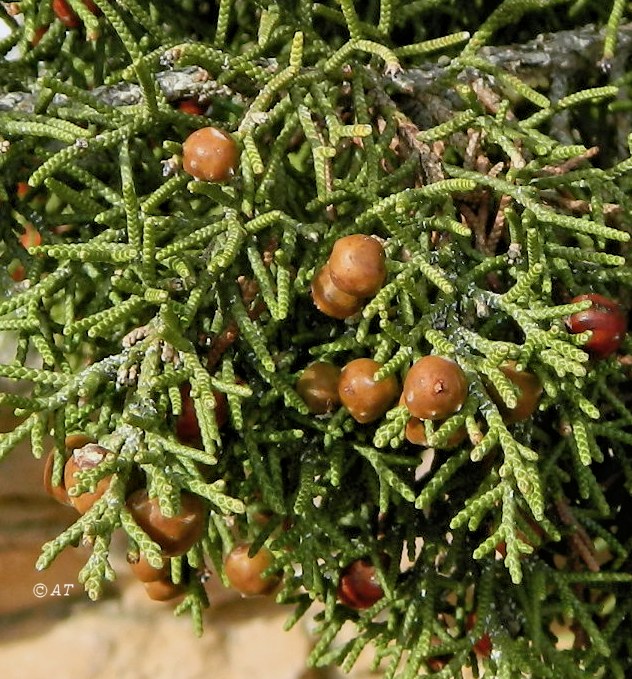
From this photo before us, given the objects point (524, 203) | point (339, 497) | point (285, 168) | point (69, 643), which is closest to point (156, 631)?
point (69, 643)

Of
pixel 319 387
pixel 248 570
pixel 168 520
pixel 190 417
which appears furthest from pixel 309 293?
pixel 248 570

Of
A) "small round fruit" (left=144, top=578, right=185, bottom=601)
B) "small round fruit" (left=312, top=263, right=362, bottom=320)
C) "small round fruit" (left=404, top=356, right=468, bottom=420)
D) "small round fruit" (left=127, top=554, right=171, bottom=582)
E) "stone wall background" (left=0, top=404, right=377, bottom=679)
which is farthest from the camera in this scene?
"stone wall background" (left=0, top=404, right=377, bottom=679)

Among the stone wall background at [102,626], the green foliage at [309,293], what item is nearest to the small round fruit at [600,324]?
the green foliage at [309,293]

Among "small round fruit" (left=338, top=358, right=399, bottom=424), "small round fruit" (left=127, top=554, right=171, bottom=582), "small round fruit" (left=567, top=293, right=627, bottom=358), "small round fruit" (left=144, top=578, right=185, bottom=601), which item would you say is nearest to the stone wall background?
"small round fruit" (left=144, top=578, right=185, bottom=601)

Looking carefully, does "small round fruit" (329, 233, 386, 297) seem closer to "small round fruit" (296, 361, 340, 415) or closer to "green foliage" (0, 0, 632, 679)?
"green foliage" (0, 0, 632, 679)

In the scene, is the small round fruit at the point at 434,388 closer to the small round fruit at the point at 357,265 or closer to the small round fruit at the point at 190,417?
the small round fruit at the point at 357,265
